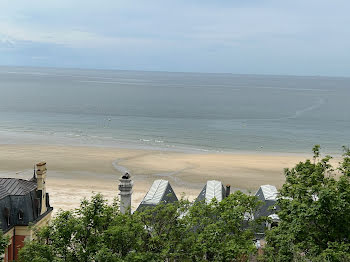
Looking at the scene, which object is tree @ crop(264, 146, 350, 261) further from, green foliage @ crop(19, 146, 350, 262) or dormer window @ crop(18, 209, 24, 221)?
dormer window @ crop(18, 209, 24, 221)

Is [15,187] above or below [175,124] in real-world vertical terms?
above

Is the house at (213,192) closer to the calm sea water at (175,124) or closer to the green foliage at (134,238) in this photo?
the green foliage at (134,238)

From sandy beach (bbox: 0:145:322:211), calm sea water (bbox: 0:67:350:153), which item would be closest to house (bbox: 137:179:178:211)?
sandy beach (bbox: 0:145:322:211)

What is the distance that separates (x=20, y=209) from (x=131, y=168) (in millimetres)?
40605

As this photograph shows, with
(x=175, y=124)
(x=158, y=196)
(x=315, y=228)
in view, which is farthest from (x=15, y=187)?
(x=175, y=124)

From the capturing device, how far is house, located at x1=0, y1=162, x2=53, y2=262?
2398 centimetres

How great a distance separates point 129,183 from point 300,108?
5612 inches

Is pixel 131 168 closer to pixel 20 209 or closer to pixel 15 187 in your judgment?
pixel 15 187

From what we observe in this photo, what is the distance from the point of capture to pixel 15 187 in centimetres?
2623

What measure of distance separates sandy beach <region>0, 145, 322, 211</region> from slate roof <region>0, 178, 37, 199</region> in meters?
17.8

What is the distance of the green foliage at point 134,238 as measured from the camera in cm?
1694

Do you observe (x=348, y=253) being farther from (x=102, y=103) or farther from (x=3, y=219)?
(x=102, y=103)

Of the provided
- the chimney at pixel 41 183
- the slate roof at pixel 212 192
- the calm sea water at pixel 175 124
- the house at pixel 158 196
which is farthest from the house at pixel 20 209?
the calm sea water at pixel 175 124

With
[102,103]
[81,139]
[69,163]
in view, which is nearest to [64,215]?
[69,163]
